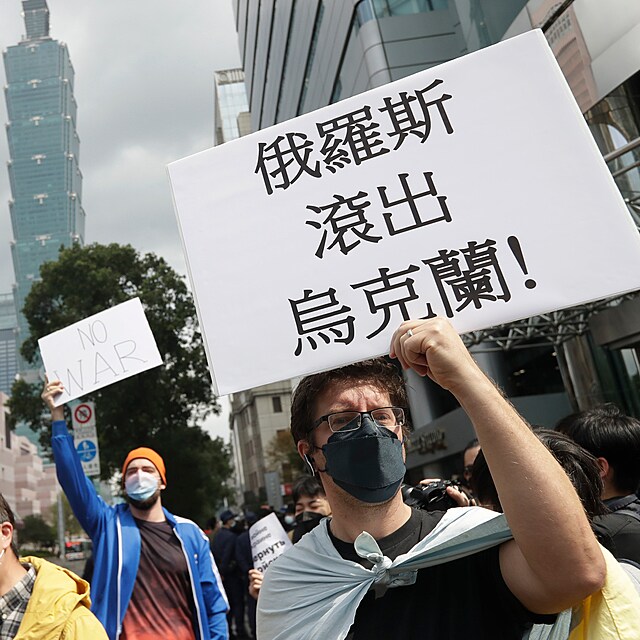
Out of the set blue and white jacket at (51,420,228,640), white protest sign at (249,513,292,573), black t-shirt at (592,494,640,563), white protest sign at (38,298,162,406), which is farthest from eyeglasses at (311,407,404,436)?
white protest sign at (249,513,292,573)

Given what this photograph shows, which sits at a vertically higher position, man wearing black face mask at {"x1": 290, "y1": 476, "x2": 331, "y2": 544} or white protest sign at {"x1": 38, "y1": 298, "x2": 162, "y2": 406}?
white protest sign at {"x1": 38, "y1": 298, "x2": 162, "y2": 406}

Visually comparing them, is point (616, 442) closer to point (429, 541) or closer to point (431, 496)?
point (431, 496)

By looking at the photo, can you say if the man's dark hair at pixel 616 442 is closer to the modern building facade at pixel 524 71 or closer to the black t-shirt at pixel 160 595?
the modern building facade at pixel 524 71

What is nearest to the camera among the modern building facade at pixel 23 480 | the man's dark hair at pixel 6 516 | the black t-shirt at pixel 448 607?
the black t-shirt at pixel 448 607

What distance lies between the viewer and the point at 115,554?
409 centimetres

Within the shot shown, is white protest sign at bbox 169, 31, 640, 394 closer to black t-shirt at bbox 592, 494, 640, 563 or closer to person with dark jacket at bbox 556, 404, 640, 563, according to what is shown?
black t-shirt at bbox 592, 494, 640, 563

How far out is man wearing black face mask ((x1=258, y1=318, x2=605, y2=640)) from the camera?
4.33ft

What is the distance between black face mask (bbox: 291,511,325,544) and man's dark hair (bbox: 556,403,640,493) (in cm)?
149

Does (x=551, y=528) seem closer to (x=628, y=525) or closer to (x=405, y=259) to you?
(x=405, y=259)

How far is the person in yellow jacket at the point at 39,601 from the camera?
2285 millimetres

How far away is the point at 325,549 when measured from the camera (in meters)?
1.80

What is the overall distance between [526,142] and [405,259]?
44cm

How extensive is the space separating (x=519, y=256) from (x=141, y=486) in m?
3.26

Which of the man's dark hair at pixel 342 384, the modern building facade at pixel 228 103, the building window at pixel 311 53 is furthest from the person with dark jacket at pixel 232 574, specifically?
the modern building facade at pixel 228 103
